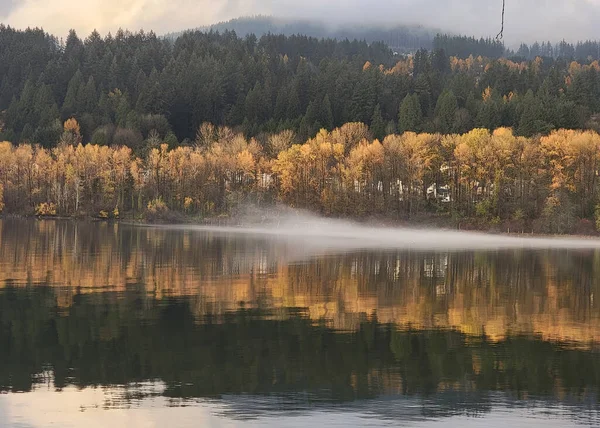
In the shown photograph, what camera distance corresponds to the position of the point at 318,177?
165125 millimetres

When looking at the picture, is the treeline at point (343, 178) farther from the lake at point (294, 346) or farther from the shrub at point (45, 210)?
the lake at point (294, 346)

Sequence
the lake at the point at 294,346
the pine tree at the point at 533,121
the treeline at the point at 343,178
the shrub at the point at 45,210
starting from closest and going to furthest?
the lake at the point at 294,346
the treeline at the point at 343,178
the shrub at the point at 45,210
the pine tree at the point at 533,121

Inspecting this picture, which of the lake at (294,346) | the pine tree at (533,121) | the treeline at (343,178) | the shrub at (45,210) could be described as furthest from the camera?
the pine tree at (533,121)

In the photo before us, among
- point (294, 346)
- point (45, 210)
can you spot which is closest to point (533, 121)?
point (45, 210)

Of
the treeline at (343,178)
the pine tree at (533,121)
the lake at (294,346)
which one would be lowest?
the lake at (294,346)

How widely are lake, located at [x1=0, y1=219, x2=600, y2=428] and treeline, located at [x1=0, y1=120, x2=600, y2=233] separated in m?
75.4

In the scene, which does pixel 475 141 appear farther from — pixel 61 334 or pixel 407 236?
pixel 61 334

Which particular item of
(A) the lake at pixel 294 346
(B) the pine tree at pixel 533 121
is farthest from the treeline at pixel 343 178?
(A) the lake at pixel 294 346

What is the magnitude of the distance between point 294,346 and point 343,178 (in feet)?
416

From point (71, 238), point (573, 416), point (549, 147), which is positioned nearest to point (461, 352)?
point (573, 416)

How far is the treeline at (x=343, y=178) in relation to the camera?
140m

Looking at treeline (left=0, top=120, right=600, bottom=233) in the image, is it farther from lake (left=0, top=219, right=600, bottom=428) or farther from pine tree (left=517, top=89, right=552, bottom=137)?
lake (left=0, top=219, right=600, bottom=428)

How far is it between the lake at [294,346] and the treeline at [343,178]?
7544cm

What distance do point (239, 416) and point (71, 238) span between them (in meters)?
82.3
